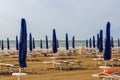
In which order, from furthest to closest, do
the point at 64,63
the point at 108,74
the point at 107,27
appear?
the point at 64,63 → the point at 107,27 → the point at 108,74

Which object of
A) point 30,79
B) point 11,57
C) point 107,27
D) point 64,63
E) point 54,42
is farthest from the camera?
point 11,57


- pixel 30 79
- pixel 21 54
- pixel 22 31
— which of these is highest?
pixel 22 31

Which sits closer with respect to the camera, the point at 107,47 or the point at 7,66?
the point at 107,47

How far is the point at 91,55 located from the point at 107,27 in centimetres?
1518

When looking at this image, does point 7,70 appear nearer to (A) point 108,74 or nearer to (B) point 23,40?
(B) point 23,40

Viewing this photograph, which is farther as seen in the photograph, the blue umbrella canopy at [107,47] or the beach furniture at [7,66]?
the beach furniture at [7,66]

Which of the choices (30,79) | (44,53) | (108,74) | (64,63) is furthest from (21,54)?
(44,53)

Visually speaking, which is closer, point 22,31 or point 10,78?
point 22,31

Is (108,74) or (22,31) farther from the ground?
(22,31)

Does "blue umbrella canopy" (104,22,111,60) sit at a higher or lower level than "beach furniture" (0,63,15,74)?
higher

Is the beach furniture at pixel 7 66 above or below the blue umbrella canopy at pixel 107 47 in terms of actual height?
below

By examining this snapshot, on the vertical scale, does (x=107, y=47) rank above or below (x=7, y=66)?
above

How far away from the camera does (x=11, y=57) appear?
27656 millimetres

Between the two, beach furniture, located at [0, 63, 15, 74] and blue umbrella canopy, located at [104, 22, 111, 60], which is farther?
beach furniture, located at [0, 63, 15, 74]
